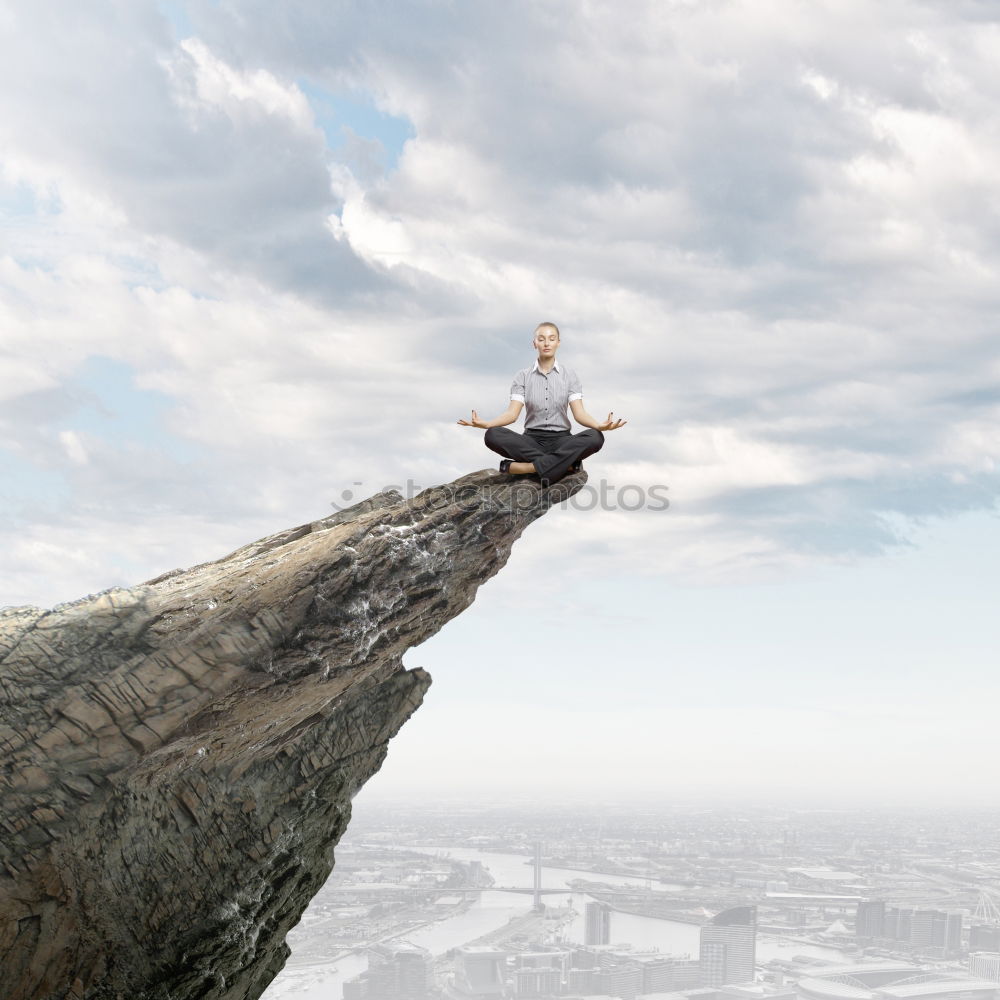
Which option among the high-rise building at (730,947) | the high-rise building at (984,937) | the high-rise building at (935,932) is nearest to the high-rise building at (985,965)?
the high-rise building at (984,937)

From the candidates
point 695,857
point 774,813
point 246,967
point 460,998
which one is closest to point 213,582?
point 246,967

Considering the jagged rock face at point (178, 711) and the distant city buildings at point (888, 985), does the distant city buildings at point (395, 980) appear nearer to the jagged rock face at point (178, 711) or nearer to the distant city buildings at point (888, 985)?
the distant city buildings at point (888, 985)

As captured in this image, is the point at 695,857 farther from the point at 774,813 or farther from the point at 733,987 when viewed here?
the point at 774,813

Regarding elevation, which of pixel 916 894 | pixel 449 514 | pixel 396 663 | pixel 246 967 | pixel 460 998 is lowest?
pixel 460 998

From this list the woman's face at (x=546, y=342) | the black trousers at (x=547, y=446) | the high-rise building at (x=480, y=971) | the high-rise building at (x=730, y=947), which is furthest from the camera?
the high-rise building at (x=730, y=947)

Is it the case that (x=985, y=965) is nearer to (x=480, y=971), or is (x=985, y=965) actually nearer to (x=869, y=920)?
(x=869, y=920)

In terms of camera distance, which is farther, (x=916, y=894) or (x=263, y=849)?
(x=916, y=894)

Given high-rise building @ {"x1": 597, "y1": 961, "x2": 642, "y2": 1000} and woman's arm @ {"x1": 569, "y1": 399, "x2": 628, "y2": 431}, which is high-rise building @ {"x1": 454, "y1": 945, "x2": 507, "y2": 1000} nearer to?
high-rise building @ {"x1": 597, "y1": 961, "x2": 642, "y2": 1000}
